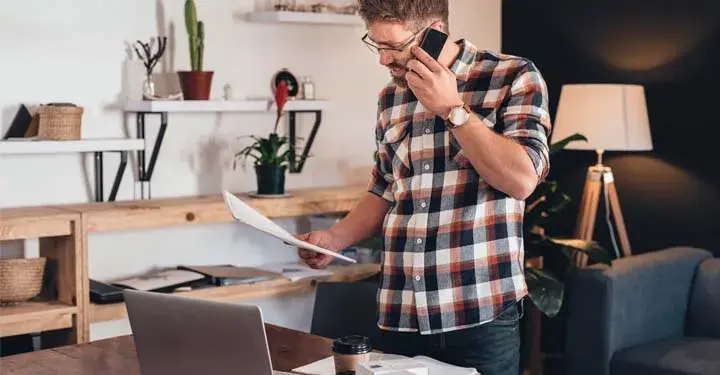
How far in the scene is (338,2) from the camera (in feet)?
14.0

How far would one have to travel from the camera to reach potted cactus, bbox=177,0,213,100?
3.68 metres

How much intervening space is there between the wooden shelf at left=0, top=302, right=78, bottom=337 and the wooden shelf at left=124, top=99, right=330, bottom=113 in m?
0.72

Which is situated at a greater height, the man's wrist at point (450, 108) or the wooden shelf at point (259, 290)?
the man's wrist at point (450, 108)

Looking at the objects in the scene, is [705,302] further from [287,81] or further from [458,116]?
[458,116]

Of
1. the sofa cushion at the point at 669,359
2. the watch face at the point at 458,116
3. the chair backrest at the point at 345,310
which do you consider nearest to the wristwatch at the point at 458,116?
the watch face at the point at 458,116

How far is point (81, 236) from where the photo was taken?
131 inches

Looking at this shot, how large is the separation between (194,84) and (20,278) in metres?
0.90

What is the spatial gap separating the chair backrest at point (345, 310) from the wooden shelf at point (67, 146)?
1038 mm

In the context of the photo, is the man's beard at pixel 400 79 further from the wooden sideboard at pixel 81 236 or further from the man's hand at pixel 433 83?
the wooden sideboard at pixel 81 236

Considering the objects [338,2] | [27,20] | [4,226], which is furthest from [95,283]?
[338,2]

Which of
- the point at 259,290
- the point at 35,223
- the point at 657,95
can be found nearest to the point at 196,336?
the point at 35,223

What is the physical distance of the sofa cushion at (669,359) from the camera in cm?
354

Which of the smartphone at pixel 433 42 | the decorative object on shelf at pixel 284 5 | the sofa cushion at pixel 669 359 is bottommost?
the sofa cushion at pixel 669 359

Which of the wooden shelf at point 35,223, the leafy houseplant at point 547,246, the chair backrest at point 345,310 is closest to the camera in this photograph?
the chair backrest at point 345,310
